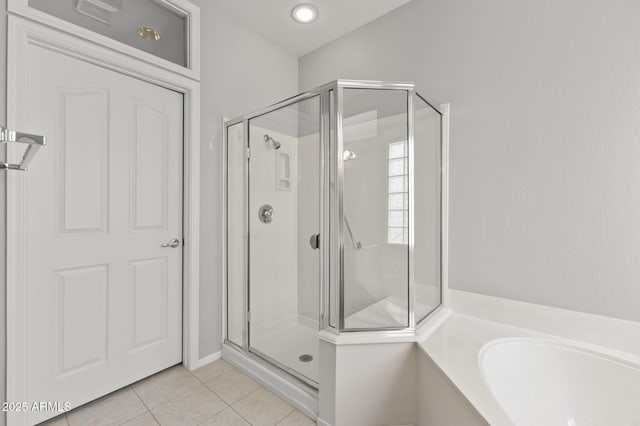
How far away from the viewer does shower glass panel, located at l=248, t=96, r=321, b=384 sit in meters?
1.71

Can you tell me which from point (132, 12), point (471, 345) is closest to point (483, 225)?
point (471, 345)

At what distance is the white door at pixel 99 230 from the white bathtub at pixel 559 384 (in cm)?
194

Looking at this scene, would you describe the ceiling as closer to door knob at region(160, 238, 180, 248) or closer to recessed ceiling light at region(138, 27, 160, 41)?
recessed ceiling light at region(138, 27, 160, 41)

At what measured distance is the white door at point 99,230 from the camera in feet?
4.86

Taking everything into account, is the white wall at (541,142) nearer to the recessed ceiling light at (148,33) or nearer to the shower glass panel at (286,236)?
the shower glass panel at (286,236)

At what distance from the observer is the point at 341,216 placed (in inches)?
59.1

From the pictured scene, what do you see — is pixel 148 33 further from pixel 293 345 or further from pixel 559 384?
pixel 559 384

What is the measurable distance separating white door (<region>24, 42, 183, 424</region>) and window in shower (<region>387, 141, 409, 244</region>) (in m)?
1.43

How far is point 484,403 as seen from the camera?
1023 millimetres

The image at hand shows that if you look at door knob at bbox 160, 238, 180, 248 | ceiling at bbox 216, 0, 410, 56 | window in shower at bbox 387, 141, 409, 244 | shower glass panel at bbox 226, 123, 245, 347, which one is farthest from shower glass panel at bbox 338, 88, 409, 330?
door knob at bbox 160, 238, 180, 248

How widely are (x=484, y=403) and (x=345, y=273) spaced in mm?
757

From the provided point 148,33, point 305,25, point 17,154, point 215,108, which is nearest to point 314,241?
point 215,108

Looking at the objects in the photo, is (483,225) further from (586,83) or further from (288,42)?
(288,42)

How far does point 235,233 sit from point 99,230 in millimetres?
821
